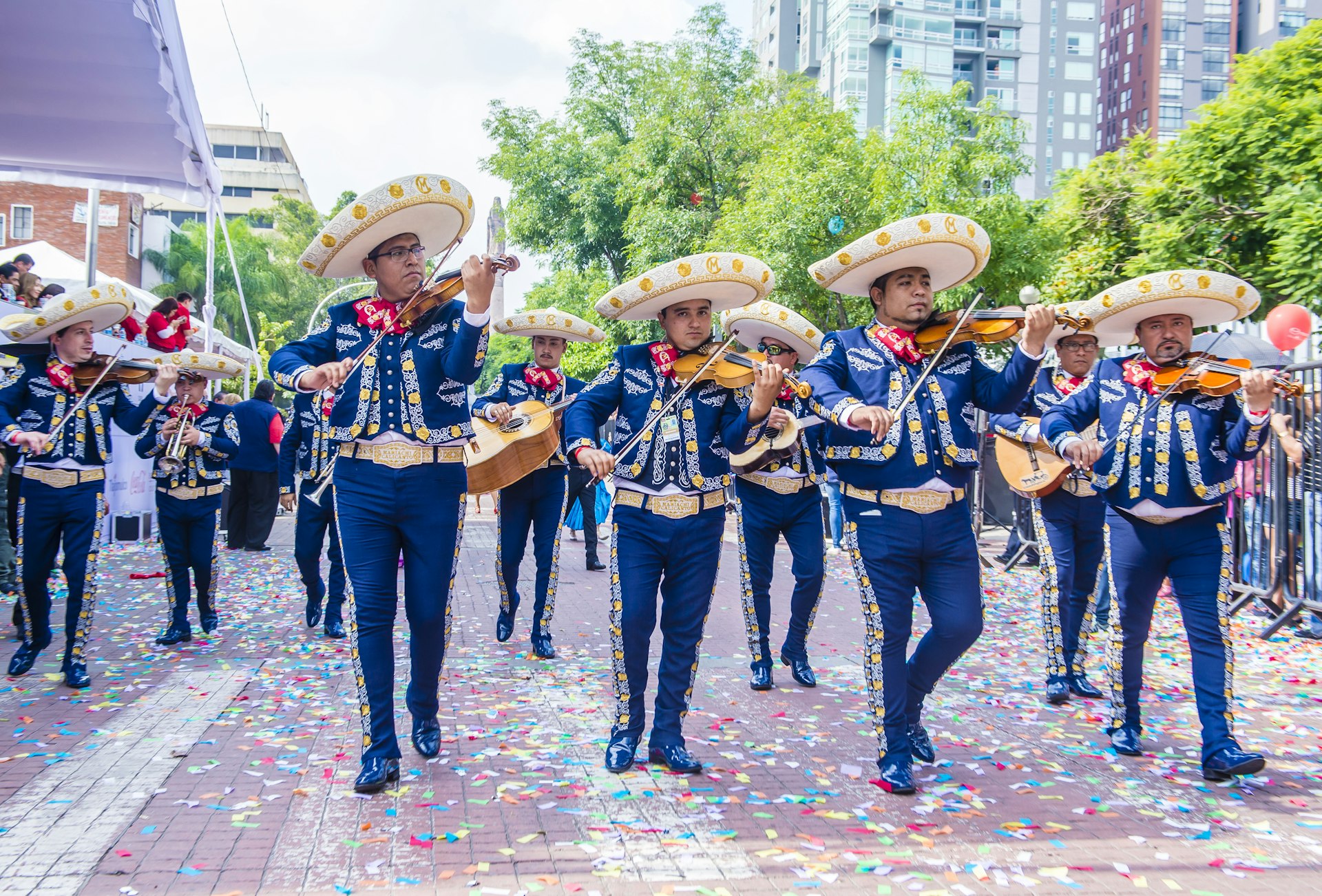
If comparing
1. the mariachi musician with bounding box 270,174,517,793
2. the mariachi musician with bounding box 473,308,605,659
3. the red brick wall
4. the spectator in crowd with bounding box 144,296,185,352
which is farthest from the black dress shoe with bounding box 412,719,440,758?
the red brick wall

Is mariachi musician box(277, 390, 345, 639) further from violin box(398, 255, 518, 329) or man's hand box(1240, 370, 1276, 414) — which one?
man's hand box(1240, 370, 1276, 414)

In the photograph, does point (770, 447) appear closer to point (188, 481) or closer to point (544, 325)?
point (544, 325)

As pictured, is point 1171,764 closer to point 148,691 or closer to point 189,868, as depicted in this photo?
point 189,868

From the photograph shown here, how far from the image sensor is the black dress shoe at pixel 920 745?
5156mm

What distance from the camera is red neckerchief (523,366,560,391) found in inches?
326

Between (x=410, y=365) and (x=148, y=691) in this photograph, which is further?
(x=148, y=691)

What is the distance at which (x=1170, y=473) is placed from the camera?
16.9 ft

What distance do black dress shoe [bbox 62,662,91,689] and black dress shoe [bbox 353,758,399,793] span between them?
289cm

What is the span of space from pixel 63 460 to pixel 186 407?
1690 millimetres

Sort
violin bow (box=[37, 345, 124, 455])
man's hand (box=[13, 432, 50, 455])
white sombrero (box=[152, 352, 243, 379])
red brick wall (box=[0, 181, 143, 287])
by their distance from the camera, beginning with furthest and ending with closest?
red brick wall (box=[0, 181, 143, 287]) < white sombrero (box=[152, 352, 243, 379]) < violin bow (box=[37, 345, 124, 455]) < man's hand (box=[13, 432, 50, 455])

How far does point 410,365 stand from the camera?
475cm

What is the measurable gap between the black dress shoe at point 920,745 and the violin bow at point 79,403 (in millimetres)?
5188

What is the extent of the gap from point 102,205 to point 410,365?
4505 cm

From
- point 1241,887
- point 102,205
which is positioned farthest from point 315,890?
point 102,205
